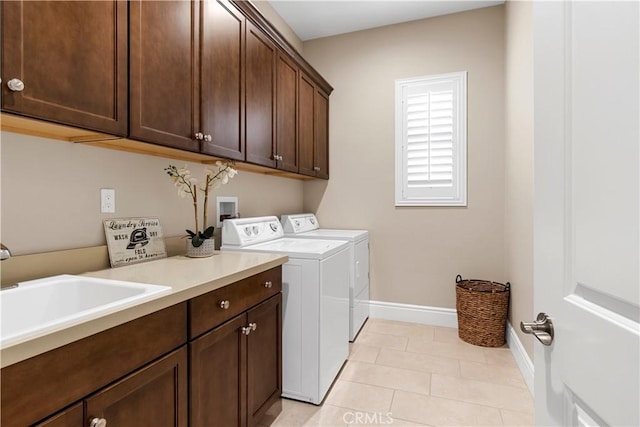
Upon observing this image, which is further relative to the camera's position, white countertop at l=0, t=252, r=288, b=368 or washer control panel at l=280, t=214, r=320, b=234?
washer control panel at l=280, t=214, r=320, b=234

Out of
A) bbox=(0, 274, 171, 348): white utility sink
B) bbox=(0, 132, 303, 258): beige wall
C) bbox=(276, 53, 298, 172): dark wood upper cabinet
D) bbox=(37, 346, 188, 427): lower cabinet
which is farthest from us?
bbox=(276, 53, 298, 172): dark wood upper cabinet

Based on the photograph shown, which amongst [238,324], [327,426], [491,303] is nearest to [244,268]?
[238,324]

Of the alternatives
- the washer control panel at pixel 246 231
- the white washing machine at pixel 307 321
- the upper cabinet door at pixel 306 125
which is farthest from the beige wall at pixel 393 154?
the white washing machine at pixel 307 321

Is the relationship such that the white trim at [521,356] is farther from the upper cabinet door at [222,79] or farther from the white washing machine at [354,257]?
the upper cabinet door at [222,79]

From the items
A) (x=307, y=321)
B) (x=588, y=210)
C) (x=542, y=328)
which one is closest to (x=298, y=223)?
(x=307, y=321)

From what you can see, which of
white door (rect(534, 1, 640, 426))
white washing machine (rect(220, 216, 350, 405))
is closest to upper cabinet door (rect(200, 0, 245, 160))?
white washing machine (rect(220, 216, 350, 405))

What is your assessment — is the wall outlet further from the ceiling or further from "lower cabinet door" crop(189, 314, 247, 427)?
the ceiling

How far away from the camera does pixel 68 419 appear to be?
766 millimetres

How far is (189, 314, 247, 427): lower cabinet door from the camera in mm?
1161

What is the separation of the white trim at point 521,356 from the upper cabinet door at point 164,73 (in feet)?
7.82

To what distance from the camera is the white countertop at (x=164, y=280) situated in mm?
695

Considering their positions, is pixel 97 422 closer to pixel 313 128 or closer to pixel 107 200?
pixel 107 200

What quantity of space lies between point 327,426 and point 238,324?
81cm

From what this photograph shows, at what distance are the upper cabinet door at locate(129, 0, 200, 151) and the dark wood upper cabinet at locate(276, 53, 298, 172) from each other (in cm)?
86
